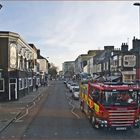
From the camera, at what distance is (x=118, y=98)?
71.5ft

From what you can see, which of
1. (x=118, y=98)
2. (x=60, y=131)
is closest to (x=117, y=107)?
(x=118, y=98)

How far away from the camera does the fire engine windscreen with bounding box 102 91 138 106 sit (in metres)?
21.7

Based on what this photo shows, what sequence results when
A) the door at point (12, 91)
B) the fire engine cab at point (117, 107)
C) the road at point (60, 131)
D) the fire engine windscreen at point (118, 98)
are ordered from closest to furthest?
1. the road at point (60, 131)
2. the fire engine cab at point (117, 107)
3. the fire engine windscreen at point (118, 98)
4. the door at point (12, 91)

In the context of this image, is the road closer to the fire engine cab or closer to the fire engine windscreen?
the fire engine cab

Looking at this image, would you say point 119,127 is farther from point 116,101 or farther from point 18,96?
point 18,96

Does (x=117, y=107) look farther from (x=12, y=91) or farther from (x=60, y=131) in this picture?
(x=12, y=91)

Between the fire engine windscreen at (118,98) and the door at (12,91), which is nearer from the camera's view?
the fire engine windscreen at (118,98)

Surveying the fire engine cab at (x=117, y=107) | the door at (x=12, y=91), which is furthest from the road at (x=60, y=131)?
the door at (x=12, y=91)

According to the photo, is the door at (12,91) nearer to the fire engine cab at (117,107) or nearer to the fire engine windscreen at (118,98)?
the fire engine cab at (117,107)

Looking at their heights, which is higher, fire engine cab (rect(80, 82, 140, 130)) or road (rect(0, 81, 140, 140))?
fire engine cab (rect(80, 82, 140, 130))

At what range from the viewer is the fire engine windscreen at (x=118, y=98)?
2169 centimetres

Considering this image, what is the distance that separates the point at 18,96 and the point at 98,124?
1180 inches

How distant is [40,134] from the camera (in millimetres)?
22000

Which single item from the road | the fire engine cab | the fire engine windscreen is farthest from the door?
the fire engine windscreen
